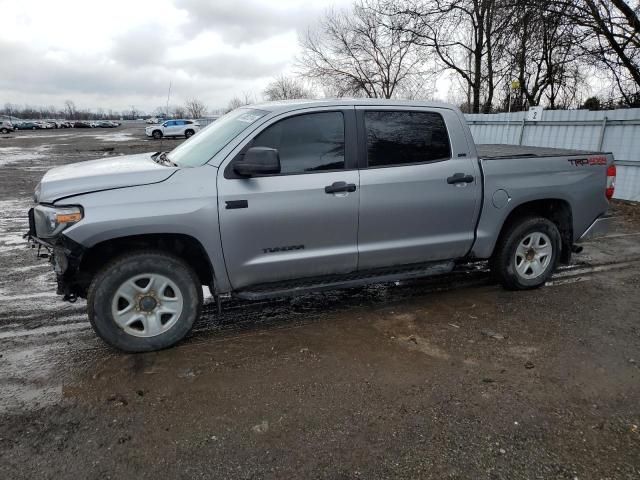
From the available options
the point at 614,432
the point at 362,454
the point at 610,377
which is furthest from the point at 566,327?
the point at 362,454

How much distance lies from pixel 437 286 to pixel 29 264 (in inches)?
197

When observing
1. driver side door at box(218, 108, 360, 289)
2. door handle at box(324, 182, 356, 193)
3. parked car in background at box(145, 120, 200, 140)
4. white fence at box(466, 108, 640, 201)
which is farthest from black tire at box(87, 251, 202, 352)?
parked car in background at box(145, 120, 200, 140)

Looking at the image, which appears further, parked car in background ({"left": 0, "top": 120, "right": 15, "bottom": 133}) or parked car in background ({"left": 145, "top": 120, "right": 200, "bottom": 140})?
parked car in background ({"left": 0, "top": 120, "right": 15, "bottom": 133})

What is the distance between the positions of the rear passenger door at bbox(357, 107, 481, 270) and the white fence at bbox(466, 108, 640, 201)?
25.7 feet

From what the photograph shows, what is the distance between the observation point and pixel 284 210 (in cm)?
362

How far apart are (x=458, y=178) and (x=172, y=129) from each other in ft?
126

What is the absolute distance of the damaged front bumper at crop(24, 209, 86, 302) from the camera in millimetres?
3203

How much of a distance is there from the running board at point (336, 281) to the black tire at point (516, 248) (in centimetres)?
63

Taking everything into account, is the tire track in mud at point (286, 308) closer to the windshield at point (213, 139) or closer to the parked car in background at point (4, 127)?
the windshield at point (213, 139)

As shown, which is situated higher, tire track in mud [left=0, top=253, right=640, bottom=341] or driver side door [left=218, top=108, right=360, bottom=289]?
driver side door [left=218, top=108, right=360, bottom=289]

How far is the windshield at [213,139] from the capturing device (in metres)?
3.73

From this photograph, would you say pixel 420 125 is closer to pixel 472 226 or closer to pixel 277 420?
pixel 472 226

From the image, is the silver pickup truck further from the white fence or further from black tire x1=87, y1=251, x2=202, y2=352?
the white fence

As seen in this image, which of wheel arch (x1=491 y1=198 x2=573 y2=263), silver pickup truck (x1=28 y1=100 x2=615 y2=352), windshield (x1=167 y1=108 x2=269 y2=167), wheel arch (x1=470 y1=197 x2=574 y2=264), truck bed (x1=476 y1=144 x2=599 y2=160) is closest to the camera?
silver pickup truck (x1=28 y1=100 x2=615 y2=352)
